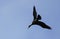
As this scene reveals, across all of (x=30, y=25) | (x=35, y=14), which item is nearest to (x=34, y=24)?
(x=30, y=25)

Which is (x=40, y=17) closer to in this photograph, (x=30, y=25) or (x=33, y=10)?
(x=33, y=10)

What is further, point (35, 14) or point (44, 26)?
point (44, 26)

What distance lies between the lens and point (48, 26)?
27.9 metres

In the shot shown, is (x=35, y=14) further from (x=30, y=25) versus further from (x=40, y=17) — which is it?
(x=30, y=25)

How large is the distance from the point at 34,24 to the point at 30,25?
49 centimetres

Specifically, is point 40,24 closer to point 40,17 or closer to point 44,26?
point 44,26

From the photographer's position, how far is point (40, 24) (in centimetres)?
2892

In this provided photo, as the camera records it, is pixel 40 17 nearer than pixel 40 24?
Yes

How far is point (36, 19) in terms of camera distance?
27.5m

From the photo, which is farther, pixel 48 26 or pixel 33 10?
pixel 48 26

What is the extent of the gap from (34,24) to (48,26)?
1.51 meters

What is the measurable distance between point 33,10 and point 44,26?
3240 mm

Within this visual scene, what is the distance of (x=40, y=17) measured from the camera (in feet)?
85.3

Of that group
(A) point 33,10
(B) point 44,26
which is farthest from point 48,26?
(A) point 33,10
